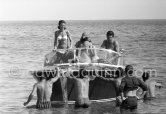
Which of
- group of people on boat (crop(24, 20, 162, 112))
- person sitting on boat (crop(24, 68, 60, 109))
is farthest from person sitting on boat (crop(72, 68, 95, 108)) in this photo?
person sitting on boat (crop(24, 68, 60, 109))

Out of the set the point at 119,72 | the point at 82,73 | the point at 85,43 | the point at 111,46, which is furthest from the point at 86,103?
the point at 111,46

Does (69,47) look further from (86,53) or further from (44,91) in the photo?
(44,91)

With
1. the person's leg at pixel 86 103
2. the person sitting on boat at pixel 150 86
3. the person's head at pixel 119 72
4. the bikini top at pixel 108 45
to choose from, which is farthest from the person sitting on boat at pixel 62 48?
the person sitting on boat at pixel 150 86

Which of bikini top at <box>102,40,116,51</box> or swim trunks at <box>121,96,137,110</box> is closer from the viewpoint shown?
swim trunks at <box>121,96,137,110</box>

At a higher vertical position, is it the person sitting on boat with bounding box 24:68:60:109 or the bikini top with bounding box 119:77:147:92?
the bikini top with bounding box 119:77:147:92

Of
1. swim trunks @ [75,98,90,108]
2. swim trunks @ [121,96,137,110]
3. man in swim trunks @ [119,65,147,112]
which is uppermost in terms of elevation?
man in swim trunks @ [119,65,147,112]

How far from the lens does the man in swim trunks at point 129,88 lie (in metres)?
15.8

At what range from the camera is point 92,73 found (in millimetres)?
17516

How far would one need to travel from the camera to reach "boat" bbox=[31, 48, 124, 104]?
17766 mm

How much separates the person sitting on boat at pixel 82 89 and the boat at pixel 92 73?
0.67ft

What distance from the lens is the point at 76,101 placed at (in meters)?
17.4

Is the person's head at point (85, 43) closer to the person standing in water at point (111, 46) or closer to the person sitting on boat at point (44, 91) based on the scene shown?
the person standing in water at point (111, 46)

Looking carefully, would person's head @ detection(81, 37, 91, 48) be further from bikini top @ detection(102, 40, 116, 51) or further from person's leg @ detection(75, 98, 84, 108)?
person's leg @ detection(75, 98, 84, 108)

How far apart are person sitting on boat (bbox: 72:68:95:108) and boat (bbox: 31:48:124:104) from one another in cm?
20
